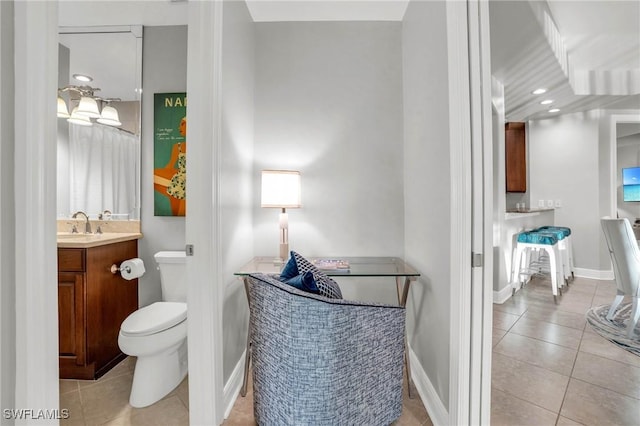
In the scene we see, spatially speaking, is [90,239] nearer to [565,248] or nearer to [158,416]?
[158,416]

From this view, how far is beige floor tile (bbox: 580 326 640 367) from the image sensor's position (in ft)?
6.27

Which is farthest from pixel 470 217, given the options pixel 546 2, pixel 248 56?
pixel 546 2

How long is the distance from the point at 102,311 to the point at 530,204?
5527mm

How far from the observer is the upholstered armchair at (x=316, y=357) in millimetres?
1127

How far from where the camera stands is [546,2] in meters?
2.05

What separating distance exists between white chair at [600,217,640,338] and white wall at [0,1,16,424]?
11.7ft

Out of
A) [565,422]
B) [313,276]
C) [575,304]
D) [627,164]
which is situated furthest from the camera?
[627,164]

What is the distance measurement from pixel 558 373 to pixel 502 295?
1.41 m

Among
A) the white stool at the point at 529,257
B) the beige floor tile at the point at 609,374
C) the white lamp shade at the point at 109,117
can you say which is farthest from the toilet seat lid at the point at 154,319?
the white stool at the point at 529,257

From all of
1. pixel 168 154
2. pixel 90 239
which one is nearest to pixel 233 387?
pixel 90 239

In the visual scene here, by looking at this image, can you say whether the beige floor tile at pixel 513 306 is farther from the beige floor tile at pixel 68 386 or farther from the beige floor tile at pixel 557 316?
the beige floor tile at pixel 68 386

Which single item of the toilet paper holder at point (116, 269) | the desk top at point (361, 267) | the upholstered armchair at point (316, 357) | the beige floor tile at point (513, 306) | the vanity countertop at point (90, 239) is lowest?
the beige floor tile at point (513, 306)

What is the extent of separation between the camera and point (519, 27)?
2.10 metres

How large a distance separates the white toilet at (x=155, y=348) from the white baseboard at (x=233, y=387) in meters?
0.38
